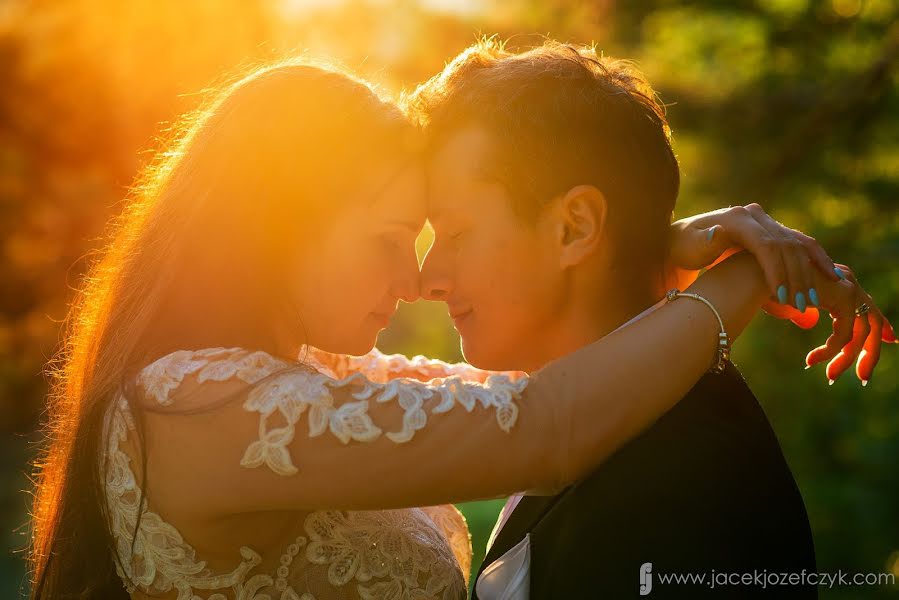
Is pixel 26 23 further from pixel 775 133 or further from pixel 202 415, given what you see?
pixel 202 415

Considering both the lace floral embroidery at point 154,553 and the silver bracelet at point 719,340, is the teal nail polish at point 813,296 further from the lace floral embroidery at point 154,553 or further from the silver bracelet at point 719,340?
the lace floral embroidery at point 154,553

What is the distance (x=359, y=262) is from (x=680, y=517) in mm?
1068

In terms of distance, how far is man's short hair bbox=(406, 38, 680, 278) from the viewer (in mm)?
2781

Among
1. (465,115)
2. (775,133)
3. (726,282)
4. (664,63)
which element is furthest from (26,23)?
(726,282)

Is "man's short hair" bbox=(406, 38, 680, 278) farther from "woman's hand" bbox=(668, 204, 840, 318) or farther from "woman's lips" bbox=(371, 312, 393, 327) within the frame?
"woman's lips" bbox=(371, 312, 393, 327)

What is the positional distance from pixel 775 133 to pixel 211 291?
267 inches

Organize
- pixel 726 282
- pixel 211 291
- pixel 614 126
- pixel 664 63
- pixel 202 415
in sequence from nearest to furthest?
pixel 202 415, pixel 726 282, pixel 211 291, pixel 614 126, pixel 664 63

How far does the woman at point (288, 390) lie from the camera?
2.16 metres

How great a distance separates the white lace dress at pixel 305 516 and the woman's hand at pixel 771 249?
63cm

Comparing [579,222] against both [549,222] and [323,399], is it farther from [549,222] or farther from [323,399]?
[323,399]

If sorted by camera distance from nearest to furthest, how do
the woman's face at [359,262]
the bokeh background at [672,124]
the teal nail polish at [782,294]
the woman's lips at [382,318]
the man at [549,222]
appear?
the teal nail polish at [782,294], the man at [549,222], the woman's face at [359,262], the woman's lips at [382,318], the bokeh background at [672,124]

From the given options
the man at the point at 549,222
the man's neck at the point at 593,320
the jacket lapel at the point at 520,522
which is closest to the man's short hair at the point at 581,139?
the man at the point at 549,222

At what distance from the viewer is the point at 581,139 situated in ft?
9.12

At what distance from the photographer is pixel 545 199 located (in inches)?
109
